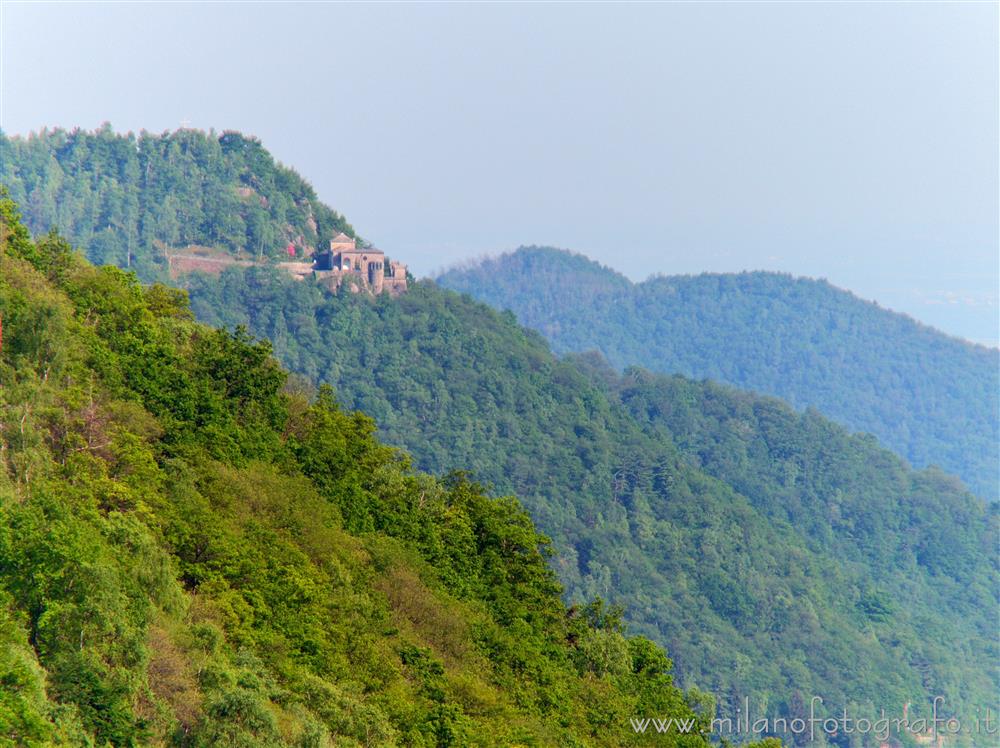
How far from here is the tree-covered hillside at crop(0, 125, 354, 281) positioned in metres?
120

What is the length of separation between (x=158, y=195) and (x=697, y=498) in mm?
52224

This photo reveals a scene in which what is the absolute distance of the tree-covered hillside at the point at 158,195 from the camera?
393 ft

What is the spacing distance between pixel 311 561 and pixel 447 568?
203 inches

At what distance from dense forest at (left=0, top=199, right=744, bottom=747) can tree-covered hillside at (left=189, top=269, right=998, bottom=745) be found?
49.2 metres

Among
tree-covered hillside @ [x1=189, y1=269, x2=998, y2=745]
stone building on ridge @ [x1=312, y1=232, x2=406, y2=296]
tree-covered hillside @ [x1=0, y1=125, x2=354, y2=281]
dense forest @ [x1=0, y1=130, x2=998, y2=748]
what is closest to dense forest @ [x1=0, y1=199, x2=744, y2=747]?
dense forest @ [x1=0, y1=130, x2=998, y2=748]

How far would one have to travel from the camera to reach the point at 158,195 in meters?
128

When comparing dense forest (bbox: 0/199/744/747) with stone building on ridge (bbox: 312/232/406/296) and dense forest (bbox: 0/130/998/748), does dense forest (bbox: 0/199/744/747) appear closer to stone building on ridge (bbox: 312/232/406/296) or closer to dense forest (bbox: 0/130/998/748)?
dense forest (bbox: 0/130/998/748)

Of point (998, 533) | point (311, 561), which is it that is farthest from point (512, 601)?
point (998, 533)

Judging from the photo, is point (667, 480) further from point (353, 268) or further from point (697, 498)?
point (353, 268)

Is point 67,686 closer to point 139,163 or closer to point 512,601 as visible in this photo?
point 512,601

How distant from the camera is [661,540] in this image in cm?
9938

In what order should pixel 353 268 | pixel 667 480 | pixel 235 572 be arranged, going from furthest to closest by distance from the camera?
pixel 353 268 → pixel 667 480 → pixel 235 572

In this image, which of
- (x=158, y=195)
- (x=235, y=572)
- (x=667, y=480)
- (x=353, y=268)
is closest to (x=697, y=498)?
(x=667, y=480)

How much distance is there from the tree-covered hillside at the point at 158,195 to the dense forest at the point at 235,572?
249 feet
